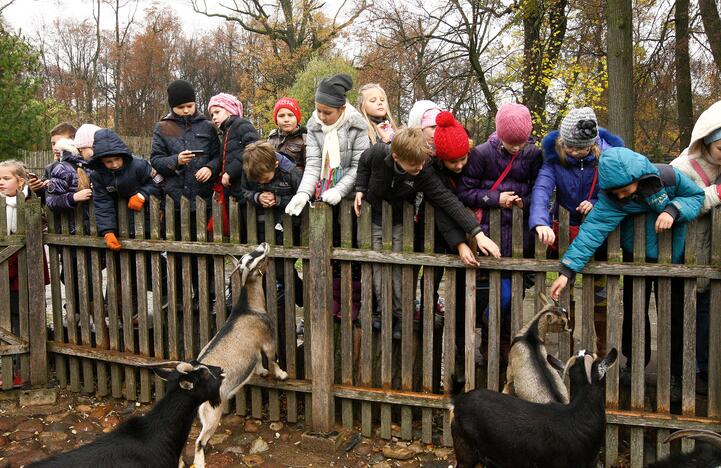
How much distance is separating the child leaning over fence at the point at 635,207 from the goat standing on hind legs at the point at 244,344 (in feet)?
7.00

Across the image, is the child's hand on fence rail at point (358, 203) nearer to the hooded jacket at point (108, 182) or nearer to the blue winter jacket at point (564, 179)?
the blue winter jacket at point (564, 179)

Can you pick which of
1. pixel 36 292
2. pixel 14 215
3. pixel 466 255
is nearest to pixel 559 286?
pixel 466 255

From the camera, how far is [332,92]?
5.27m

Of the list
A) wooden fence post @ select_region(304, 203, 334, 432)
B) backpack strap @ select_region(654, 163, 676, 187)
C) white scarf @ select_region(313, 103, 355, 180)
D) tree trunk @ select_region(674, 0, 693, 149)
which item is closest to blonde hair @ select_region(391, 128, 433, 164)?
wooden fence post @ select_region(304, 203, 334, 432)

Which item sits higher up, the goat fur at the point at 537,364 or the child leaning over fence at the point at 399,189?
the child leaning over fence at the point at 399,189

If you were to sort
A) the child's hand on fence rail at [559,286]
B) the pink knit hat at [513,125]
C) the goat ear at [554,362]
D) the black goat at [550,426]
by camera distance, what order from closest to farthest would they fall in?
the black goat at [550,426]
the goat ear at [554,362]
the child's hand on fence rail at [559,286]
the pink knit hat at [513,125]

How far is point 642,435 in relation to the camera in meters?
4.29

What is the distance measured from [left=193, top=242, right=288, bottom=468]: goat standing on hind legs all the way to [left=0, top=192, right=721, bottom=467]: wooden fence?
0.64ft

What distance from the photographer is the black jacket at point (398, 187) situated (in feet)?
14.6

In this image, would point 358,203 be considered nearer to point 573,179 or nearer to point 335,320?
point 335,320

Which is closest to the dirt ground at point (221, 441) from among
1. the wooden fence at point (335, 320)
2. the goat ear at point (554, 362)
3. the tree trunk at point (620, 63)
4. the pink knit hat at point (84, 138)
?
the wooden fence at point (335, 320)

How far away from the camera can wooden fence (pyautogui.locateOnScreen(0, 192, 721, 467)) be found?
425 centimetres

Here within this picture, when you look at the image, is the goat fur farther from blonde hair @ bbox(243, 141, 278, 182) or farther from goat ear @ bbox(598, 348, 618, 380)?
blonde hair @ bbox(243, 141, 278, 182)

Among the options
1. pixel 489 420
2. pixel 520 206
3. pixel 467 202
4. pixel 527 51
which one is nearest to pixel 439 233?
pixel 467 202
